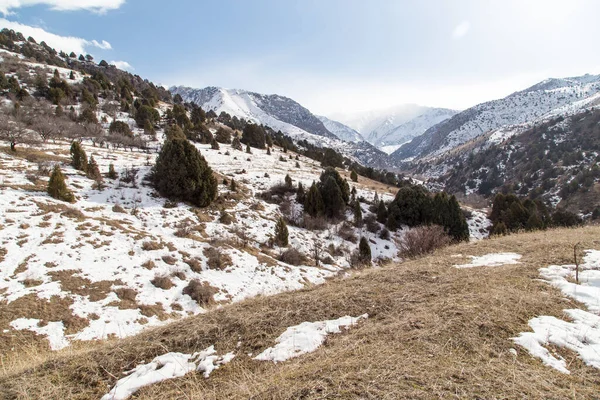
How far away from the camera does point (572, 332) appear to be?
3527mm

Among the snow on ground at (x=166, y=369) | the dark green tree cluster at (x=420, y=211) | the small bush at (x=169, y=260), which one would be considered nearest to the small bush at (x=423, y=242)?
the snow on ground at (x=166, y=369)

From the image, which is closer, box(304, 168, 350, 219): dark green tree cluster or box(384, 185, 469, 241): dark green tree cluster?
box(304, 168, 350, 219): dark green tree cluster

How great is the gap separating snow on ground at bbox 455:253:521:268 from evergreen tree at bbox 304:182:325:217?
A: 2547cm

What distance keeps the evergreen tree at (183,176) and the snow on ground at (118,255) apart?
56.7 inches

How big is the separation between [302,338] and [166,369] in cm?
189

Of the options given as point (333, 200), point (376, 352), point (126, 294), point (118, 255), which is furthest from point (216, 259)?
point (333, 200)

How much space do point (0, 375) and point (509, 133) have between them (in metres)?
254

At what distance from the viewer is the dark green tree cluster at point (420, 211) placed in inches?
1411

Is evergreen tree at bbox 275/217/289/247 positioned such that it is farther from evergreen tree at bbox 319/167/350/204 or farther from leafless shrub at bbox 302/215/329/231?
evergreen tree at bbox 319/167/350/204

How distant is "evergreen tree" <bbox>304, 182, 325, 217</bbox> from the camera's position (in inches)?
1325

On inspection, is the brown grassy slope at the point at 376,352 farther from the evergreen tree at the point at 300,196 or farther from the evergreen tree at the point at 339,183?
the evergreen tree at the point at 339,183

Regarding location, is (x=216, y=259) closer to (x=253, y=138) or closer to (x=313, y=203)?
(x=313, y=203)

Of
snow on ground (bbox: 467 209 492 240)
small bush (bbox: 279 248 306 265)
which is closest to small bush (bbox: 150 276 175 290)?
small bush (bbox: 279 248 306 265)

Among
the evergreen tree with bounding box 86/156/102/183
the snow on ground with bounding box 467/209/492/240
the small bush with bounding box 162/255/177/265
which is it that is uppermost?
the evergreen tree with bounding box 86/156/102/183
